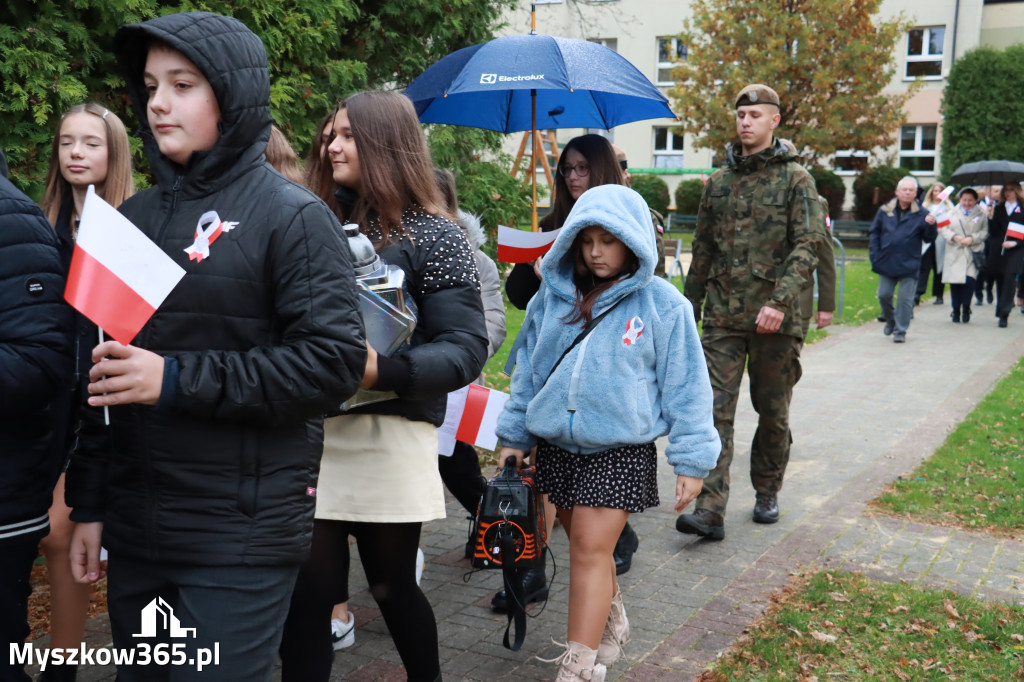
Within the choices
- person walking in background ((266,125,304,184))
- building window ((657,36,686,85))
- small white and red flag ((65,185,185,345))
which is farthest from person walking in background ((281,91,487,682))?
building window ((657,36,686,85))

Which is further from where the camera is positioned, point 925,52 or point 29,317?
point 925,52

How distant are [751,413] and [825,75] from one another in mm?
25964

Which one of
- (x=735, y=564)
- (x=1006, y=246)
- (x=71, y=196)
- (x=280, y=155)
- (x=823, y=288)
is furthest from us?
(x=1006, y=246)

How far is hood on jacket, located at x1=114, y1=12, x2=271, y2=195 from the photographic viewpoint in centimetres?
223

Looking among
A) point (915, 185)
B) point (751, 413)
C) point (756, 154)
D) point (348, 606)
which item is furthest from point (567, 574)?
point (915, 185)

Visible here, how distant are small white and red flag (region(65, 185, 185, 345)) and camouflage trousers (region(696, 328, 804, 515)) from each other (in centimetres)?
434

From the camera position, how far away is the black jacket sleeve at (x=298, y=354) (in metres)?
2.18

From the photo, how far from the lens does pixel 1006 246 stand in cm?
1694

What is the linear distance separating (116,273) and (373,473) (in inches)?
51.3

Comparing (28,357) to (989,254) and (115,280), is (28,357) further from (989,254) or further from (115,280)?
(989,254)

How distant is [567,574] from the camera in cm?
528

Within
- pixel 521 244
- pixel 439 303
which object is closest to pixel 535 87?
pixel 521 244

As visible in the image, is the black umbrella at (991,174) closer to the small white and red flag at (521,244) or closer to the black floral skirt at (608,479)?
the small white and red flag at (521,244)

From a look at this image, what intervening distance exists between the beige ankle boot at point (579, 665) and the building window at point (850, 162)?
123ft
